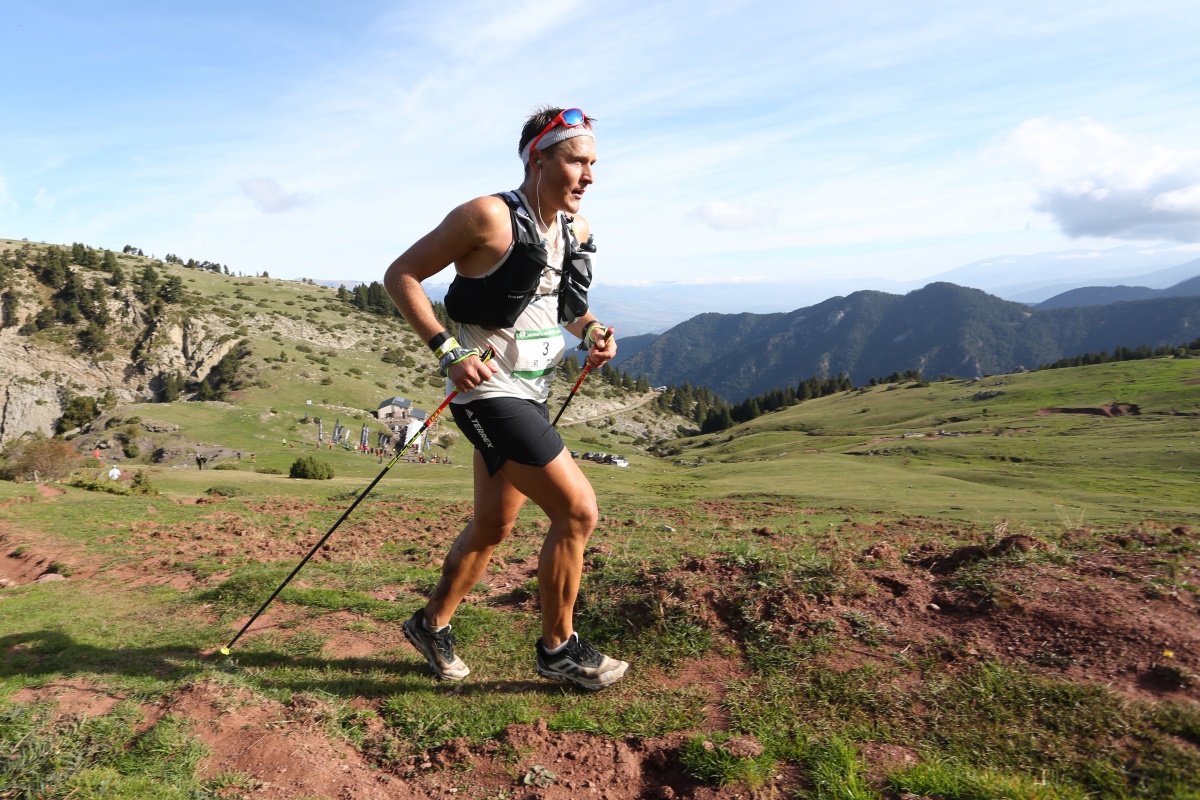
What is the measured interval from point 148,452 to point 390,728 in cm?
5563

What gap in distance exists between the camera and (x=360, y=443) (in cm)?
6644

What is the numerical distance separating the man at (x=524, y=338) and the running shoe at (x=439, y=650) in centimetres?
49

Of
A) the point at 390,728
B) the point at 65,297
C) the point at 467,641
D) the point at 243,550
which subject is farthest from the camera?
the point at 65,297

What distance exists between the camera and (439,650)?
4898mm

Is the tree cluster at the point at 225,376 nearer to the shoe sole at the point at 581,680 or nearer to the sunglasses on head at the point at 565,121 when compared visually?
the shoe sole at the point at 581,680

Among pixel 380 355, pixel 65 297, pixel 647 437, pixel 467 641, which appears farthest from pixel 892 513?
pixel 65 297

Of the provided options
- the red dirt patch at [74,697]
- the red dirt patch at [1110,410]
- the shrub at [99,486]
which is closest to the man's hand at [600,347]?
the red dirt patch at [74,697]

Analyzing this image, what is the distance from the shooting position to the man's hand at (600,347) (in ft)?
16.0

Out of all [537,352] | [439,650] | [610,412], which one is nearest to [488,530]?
[439,650]

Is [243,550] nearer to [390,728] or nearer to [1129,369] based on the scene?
[390,728]

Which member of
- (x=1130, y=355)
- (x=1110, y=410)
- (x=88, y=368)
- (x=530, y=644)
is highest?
(x=88, y=368)

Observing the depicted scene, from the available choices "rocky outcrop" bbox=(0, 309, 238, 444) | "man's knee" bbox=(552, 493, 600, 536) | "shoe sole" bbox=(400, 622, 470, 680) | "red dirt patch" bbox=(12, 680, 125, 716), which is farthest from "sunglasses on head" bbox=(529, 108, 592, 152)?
"rocky outcrop" bbox=(0, 309, 238, 444)

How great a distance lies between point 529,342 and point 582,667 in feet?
7.64

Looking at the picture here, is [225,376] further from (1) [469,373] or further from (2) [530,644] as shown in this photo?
(1) [469,373]
